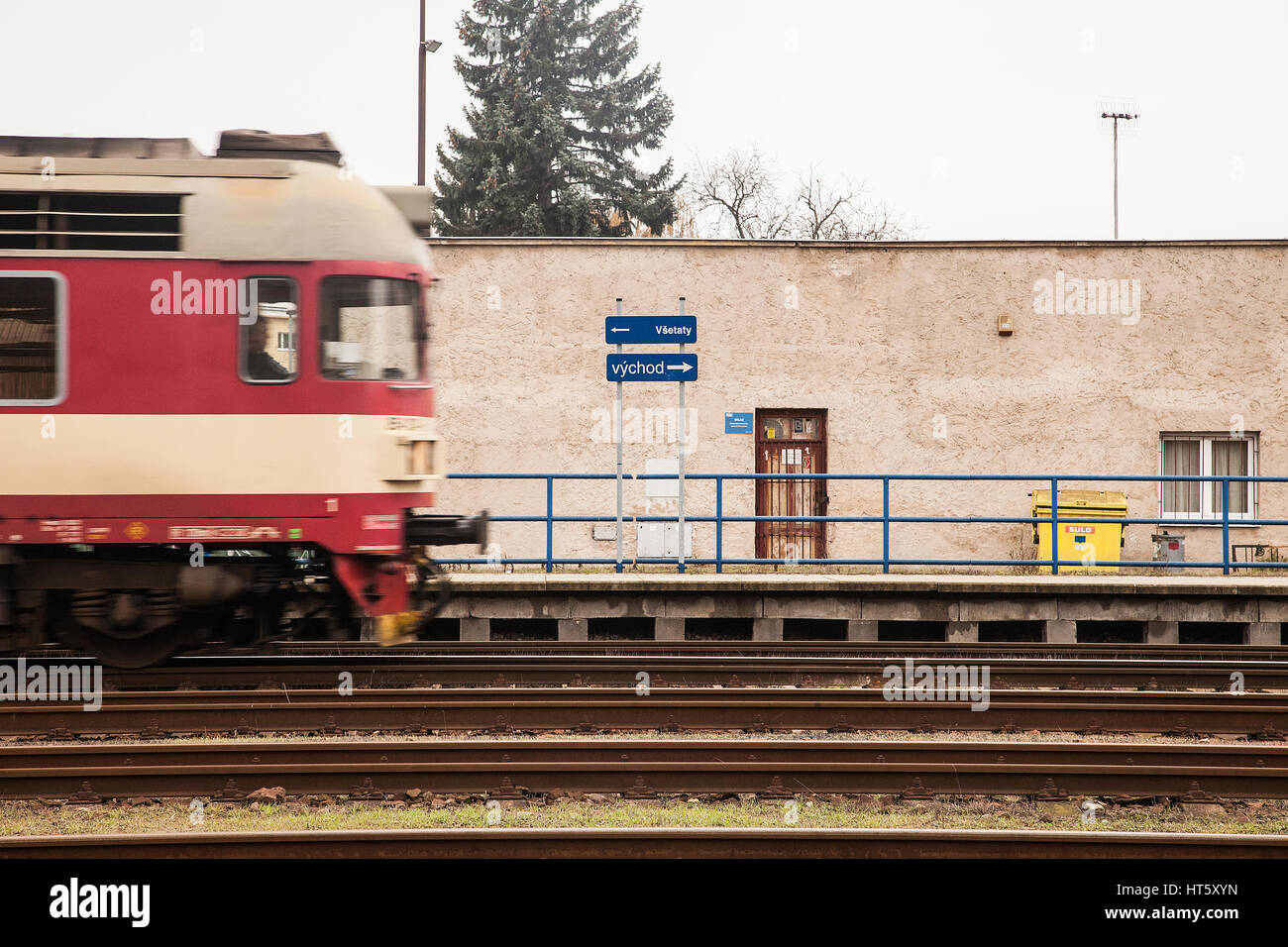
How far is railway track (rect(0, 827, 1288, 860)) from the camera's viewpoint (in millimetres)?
4773

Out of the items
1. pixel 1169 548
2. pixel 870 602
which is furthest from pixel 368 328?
pixel 1169 548

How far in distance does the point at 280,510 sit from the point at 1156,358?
13902 mm

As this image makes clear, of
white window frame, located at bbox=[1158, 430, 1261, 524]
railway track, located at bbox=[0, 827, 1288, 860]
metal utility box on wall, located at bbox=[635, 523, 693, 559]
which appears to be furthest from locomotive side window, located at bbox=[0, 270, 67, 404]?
white window frame, located at bbox=[1158, 430, 1261, 524]

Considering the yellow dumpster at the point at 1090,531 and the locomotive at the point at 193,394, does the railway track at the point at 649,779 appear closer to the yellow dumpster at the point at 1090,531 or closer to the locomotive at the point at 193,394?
the locomotive at the point at 193,394

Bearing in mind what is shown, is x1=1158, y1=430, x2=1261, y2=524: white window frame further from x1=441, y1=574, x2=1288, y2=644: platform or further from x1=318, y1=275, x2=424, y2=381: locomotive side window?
x1=318, y1=275, x2=424, y2=381: locomotive side window

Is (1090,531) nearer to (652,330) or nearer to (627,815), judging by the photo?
(652,330)

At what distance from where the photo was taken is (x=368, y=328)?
7715 millimetres

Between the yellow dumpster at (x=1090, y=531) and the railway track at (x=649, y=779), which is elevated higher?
the yellow dumpster at (x=1090, y=531)

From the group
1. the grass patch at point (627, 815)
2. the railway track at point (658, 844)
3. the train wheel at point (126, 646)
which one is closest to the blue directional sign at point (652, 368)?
the train wheel at point (126, 646)

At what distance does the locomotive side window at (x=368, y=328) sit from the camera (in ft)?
24.9

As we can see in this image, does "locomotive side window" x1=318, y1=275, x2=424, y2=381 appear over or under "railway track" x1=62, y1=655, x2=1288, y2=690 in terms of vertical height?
over

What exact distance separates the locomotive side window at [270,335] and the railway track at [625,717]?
2429 millimetres

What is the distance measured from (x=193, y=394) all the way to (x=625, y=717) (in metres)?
3.90

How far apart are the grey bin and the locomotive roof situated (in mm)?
11613
